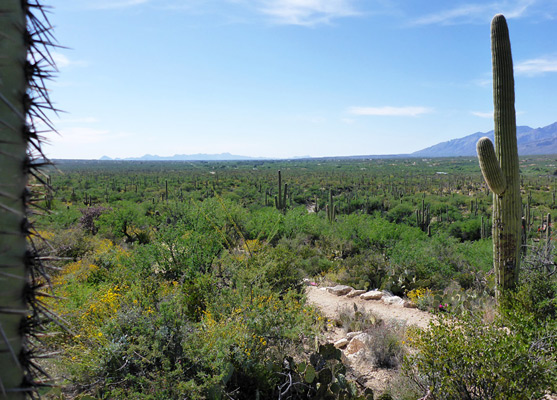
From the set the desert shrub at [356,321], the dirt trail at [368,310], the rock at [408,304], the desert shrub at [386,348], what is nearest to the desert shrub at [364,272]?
the dirt trail at [368,310]

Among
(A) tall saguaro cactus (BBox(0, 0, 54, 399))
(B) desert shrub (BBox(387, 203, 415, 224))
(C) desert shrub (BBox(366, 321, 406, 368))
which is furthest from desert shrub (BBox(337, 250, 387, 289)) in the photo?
(B) desert shrub (BBox(387, 203, 415, 224))

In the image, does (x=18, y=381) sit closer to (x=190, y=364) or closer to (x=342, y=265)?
(x=190, y=364)

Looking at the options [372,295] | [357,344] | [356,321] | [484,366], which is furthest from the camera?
[372,295]

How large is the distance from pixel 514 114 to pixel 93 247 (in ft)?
41.3

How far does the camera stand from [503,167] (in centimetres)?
697

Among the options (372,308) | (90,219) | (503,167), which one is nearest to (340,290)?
(372,308)

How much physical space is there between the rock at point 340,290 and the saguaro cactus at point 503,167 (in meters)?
3.66

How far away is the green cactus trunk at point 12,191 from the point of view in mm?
1684

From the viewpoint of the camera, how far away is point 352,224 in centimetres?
1557

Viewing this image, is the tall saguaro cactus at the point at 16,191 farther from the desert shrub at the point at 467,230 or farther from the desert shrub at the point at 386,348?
the desert shrub at the point at 467,230

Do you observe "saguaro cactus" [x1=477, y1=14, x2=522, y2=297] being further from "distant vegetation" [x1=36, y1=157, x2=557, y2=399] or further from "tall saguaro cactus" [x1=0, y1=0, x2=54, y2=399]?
"tall saguaro cactus" [x1=0, y1=0, x2=54, y2=399]

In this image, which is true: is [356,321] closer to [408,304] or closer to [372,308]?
[372,308]

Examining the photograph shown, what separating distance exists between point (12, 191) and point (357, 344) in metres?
5.68

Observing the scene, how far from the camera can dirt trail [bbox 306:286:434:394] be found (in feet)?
17.5
